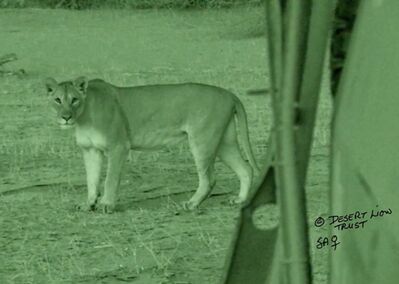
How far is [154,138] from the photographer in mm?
7355

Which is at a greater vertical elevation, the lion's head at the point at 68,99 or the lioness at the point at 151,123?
the lion's head at the point at 68,99

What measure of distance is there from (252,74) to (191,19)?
4.62 metres

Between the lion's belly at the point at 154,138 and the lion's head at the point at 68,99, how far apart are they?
364mm

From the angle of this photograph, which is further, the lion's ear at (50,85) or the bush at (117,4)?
the bush at (117,4)

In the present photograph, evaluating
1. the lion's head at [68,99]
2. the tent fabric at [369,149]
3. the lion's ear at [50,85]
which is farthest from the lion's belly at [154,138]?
the tent fabric at [369,149]

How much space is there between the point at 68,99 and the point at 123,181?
982mm

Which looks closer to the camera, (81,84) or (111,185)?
(111,185)

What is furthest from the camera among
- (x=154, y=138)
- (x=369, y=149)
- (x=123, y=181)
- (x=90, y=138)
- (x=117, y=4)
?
(x=117, y=4)

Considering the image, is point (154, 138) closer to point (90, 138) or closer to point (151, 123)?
point (151, 123)

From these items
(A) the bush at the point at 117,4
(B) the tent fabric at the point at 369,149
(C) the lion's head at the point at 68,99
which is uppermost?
(B) the tent fabric at the point at 369,149

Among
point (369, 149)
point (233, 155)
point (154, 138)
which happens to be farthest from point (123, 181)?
point (369, 149)

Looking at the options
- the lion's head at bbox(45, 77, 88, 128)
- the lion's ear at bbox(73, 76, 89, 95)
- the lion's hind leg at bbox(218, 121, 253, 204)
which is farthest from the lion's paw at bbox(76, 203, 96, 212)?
the lion's hind leg at bbox(218, 121, 253, 204)

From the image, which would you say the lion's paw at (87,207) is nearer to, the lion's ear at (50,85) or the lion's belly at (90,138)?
the lion's belly at (90,138)

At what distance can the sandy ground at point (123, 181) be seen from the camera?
592 centimetres
